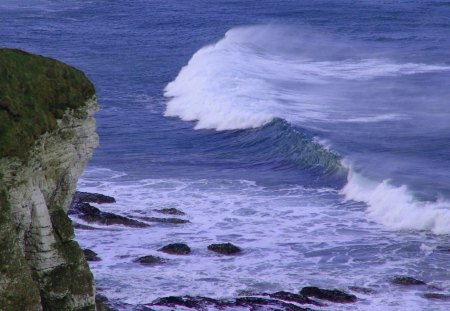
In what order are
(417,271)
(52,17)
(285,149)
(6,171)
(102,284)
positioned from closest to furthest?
(6,171) → (102,284) → (417,271) → (285,149) → (52,17)

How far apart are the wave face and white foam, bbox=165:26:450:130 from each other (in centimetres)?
6

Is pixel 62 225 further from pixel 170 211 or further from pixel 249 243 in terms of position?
pixel 170 211

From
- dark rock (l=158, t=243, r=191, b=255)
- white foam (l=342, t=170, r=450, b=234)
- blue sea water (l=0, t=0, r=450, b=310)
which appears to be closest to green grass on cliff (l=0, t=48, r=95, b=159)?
blue sea water (l=0, t=0, r=450, b=310)

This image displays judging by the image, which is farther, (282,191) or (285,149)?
(285,149)

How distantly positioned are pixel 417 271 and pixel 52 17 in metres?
63.6

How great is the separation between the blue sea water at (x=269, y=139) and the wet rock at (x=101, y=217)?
63 cm

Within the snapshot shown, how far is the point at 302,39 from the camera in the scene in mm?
85500

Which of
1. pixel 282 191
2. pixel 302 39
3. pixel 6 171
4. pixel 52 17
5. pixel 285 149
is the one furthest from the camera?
pixel 52 17

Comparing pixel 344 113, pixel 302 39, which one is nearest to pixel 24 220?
pixel 344 113

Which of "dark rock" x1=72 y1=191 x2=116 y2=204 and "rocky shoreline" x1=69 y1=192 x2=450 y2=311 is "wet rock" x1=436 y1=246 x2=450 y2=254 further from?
"dark rock" x1=72 y1=191 x2=116 y2=204

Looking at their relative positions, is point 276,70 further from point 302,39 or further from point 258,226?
point 258,226

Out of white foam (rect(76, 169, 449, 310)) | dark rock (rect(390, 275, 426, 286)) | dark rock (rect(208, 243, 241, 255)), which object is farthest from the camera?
dark rock (rect(208, 243, 241, 255))

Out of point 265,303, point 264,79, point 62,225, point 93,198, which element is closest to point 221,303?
point 265,303

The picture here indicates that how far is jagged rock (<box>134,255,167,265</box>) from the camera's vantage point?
3522cm
